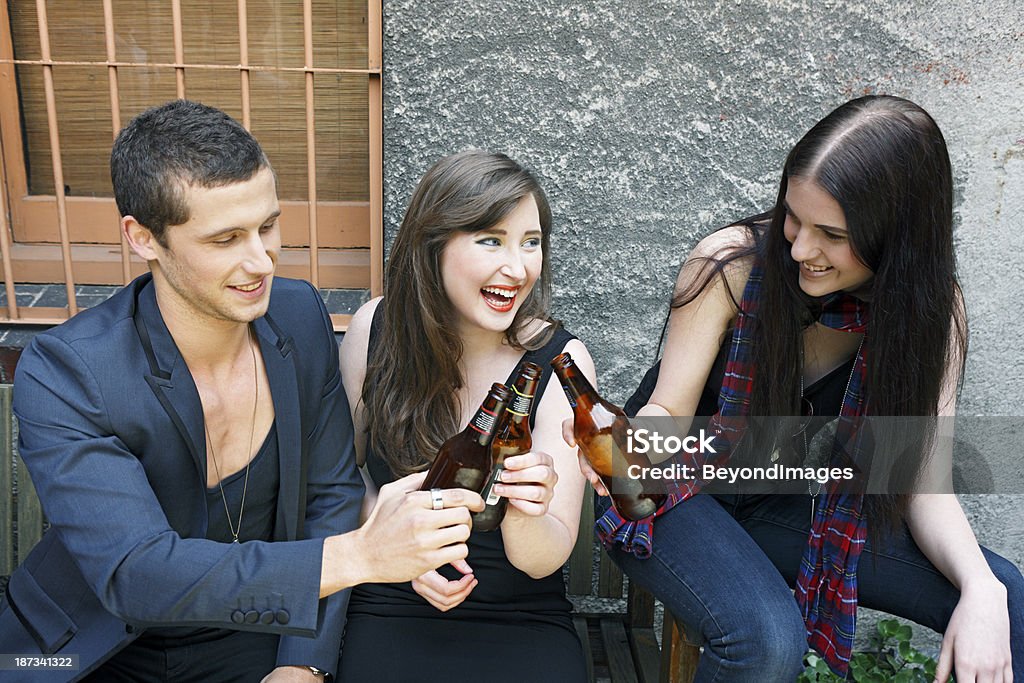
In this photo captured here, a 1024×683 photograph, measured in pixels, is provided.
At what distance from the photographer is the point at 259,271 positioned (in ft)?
6.14

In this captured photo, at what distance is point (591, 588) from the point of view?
117 inches

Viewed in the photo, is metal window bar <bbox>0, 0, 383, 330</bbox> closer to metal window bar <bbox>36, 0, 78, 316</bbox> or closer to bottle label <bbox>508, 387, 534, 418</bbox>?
metal window bar <bbox>36, 0, 78, 316</bbox>

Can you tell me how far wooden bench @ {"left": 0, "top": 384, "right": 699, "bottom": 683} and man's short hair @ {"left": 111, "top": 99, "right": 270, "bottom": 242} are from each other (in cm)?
122

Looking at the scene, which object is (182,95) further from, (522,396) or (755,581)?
(755,581)

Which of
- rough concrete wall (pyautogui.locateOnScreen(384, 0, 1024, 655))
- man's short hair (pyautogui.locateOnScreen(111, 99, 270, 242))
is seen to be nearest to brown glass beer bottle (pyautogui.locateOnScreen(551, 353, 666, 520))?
man's short hair (pyautogui.locateOnScreen(111, 99, 270, 242))

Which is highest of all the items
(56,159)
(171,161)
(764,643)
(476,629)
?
(171,161)

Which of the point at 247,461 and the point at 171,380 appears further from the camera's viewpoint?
the point at 247,461

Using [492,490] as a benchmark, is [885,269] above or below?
above

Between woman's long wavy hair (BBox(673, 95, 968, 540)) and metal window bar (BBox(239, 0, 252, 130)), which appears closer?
woman's long wavy hair (BBox(673, 95, 968, 540))

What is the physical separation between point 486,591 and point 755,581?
66 centimetres

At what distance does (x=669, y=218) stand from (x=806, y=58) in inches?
25.9

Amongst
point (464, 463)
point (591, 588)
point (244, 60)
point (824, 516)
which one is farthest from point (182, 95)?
point (824, 516)

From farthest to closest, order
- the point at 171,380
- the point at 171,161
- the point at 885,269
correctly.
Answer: the point at 885,269, the point at 171,380, the point at 171,161

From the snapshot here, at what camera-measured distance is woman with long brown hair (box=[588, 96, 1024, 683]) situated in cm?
209
